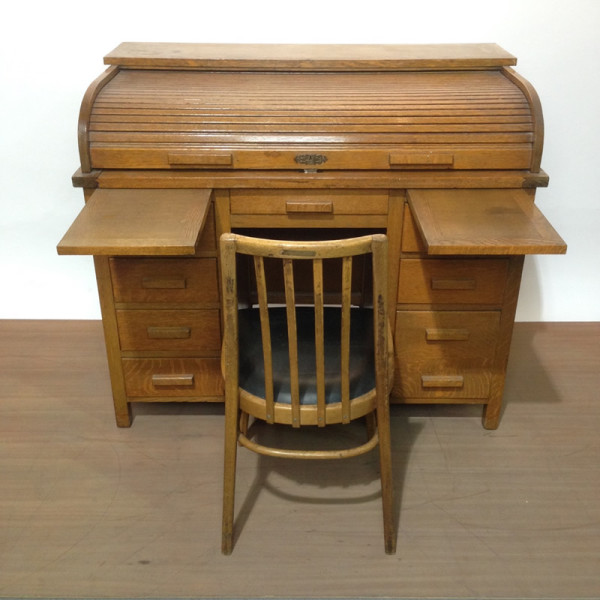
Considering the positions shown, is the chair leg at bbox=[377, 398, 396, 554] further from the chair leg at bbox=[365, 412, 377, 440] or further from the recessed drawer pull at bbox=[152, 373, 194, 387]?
the recessed drawer pull at bbox=[152, 373, 194, 387]

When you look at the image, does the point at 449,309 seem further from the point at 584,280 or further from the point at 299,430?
the point at 584,280

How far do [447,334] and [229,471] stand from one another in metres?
Answer: 0.93

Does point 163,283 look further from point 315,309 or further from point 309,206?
point 315,309

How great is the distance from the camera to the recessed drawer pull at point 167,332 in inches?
100.0

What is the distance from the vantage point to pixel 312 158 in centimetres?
235

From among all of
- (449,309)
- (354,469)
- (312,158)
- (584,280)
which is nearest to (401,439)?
(354,469)

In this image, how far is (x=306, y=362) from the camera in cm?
213

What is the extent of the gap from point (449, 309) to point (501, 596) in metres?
0.94

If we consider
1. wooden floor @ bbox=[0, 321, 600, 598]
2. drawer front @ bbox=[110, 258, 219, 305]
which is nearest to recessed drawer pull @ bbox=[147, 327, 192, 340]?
drawer front @ bbox=[110, 258, 219, 305]

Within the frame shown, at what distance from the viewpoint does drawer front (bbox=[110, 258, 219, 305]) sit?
2.43 m

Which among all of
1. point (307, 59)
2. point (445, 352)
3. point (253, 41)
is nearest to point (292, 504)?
point (445, 352)

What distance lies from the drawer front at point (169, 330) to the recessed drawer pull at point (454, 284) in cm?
78

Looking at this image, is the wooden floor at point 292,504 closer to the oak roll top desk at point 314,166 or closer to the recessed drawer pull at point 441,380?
the recessed drawer pull at point 441,380

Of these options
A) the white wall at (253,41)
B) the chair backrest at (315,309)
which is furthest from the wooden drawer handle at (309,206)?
the white wall at (253,41)
